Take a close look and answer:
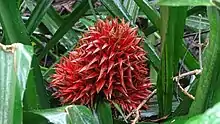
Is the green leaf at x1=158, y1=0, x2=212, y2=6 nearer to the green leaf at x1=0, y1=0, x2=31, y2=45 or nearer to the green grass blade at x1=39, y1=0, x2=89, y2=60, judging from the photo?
the green leaf at x1=0, y1=0, x2=31, y2=45

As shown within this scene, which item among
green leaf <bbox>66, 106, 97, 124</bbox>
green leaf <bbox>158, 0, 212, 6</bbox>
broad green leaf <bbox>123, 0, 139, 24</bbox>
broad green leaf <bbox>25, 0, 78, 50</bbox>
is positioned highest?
green leaf <bbox>158, 0, 212, 6</bbox>

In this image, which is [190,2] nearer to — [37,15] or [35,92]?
[35,92]

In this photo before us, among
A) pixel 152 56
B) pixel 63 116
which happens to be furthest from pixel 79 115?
pixel 152 56

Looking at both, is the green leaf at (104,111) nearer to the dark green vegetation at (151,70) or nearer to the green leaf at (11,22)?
the dark green vegetation at (151,70)

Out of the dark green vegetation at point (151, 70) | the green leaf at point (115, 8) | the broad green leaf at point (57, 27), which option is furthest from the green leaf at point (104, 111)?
the broad green leaf at point (57, 27)

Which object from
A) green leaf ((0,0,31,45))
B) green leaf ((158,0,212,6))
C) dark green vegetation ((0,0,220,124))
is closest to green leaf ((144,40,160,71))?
dark green vegetation ((0,0,220,124))
